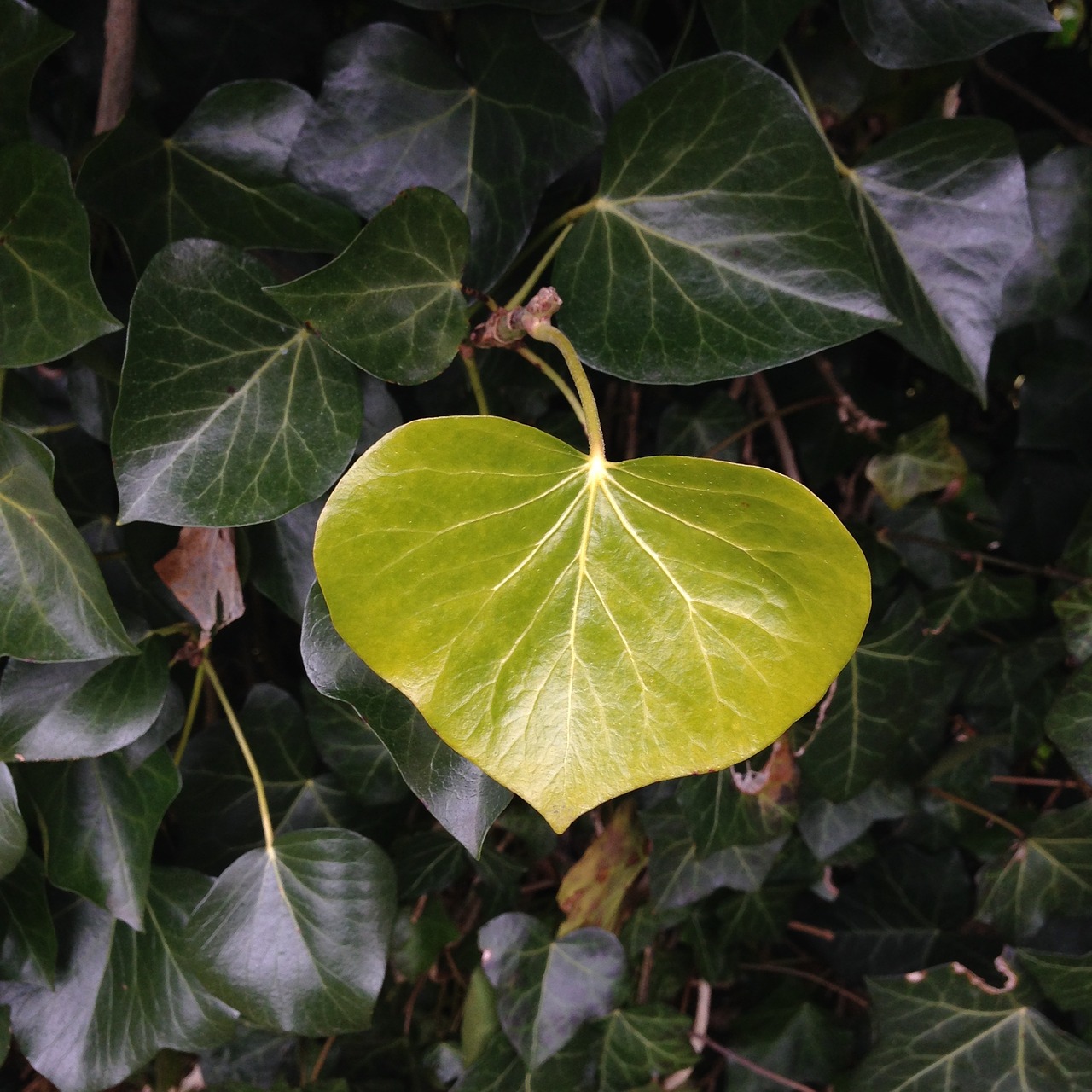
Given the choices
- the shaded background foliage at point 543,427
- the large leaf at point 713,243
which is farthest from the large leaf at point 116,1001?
the large leaf at point 713,243

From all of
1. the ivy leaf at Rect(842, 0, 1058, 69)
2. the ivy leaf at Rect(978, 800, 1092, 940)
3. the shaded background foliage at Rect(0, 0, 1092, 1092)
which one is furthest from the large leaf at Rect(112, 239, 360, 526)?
the ivy leaf at Rect(978, 800, 1092, 940)

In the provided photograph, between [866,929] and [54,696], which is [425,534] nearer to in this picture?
[54,696]

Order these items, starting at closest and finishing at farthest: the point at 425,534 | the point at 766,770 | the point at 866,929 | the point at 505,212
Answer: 1. the point at 425,534
2. the point at 505,212
3. the point at 766,770
4. the point at 866,929

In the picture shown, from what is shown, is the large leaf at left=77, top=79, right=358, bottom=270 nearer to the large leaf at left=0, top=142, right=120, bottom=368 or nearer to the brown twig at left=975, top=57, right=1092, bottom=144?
the large leaf at left=0, top=142, right=120, bottom=368

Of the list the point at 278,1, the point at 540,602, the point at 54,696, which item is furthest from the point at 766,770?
the point at 278,1

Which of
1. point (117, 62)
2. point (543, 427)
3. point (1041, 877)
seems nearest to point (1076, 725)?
point (1041, 877)
